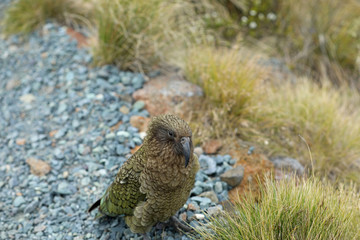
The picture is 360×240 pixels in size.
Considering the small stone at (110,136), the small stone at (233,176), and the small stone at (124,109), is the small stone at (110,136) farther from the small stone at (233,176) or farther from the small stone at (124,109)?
the small stone at (233,176)

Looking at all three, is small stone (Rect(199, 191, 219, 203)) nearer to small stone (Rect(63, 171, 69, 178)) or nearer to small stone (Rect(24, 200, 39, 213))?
small stone (Rect(63, 171, 69, 178))

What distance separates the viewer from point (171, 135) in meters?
2.36

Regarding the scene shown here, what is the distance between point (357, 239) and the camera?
92.0 inches

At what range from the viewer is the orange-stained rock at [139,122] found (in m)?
3.84

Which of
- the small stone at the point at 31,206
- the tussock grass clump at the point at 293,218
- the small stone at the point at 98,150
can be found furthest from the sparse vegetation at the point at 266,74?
the small stone at the point at 31,206

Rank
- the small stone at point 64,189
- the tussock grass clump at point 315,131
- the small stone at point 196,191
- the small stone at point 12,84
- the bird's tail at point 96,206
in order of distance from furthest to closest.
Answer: the small stone at point 12,84
the tussock grass clump at point 315,131
the small stone at point 64,189
the small stone at point 196,191
the bird's tail at point 96,206

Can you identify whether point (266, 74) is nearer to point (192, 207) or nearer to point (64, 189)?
point (192, 207)

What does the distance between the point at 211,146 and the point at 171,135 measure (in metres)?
1.43

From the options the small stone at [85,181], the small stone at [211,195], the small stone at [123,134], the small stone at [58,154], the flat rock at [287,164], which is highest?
the small stone at [123,134]

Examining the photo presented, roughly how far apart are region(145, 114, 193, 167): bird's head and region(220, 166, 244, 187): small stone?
3.17 feet

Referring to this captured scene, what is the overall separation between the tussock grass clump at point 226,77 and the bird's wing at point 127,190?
140 cm

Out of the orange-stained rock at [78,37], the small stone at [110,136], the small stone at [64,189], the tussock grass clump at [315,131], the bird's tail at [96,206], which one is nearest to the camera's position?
the bird's tail at [96,206]

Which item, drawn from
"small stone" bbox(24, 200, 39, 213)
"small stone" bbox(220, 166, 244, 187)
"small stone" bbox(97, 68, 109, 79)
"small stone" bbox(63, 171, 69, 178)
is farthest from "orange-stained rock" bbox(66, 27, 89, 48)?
"small stone" bbox(220, 166, 244, 187)

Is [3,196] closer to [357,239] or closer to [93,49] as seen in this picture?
[93,49]
